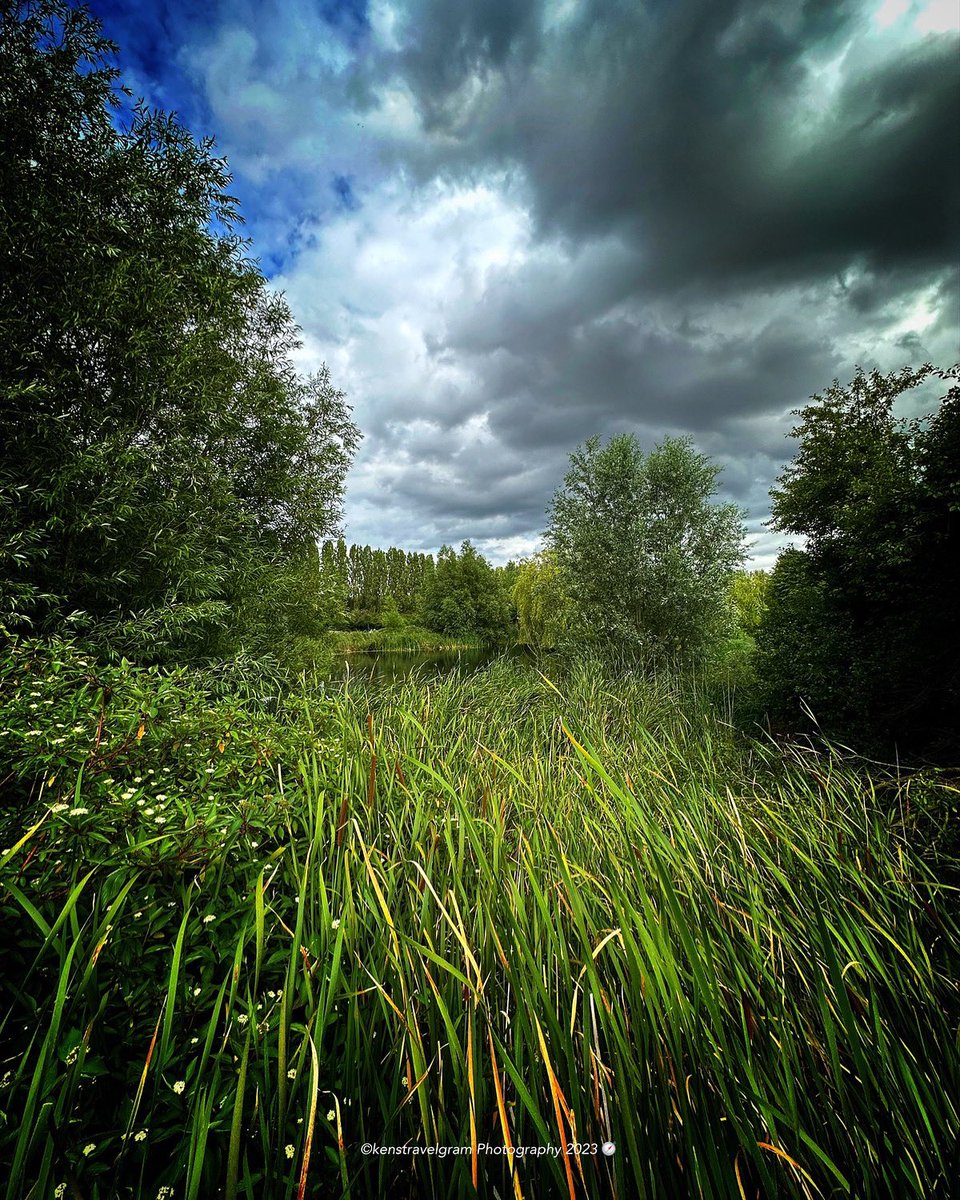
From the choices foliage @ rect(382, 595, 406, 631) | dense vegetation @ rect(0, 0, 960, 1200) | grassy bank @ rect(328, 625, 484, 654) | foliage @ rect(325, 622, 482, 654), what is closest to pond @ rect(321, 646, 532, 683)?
dense vegetation @ rect(0, 0, 960, 1200)

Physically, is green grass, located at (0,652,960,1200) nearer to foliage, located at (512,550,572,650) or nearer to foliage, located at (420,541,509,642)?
foliage, located at (512,550,572,650)

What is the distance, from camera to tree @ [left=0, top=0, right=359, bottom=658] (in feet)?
17.3

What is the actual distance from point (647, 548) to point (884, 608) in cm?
817

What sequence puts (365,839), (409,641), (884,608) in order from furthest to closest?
(409,641) → (884,608) → (365,839)

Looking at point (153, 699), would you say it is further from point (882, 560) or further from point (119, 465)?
point (882, 560)

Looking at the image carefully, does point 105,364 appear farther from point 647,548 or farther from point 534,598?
point 534,598

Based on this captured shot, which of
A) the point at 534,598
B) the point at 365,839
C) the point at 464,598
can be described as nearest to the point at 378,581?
the point at 464,598

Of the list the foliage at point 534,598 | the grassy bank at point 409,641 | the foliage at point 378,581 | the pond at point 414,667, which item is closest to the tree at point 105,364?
the pond at point 414,667

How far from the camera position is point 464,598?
151 ft

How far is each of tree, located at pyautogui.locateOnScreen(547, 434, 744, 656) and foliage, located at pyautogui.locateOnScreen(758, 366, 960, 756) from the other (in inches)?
176

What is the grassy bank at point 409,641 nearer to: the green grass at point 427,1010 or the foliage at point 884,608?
the foliage at point 884,608

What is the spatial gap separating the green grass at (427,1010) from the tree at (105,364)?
4.23 meters

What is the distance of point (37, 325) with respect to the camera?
561cm

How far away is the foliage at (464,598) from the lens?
43812 mm
